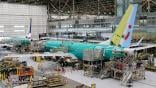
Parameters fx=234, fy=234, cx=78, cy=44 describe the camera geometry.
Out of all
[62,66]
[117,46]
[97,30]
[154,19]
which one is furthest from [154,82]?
[97,30]

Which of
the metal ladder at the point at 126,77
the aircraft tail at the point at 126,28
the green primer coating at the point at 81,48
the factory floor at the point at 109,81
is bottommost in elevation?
the factory floor at the point at 109,81

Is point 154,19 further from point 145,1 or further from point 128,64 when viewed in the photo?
point 128,64

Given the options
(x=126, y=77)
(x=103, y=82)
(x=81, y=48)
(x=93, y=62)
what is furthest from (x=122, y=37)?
(x=81, y=48)

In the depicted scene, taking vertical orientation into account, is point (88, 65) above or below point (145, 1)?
below

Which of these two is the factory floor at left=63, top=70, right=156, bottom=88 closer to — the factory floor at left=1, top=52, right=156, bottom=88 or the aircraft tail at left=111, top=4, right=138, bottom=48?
the factory floor at left=1, top=52, right=156, bottom=88

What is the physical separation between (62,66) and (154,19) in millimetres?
17488

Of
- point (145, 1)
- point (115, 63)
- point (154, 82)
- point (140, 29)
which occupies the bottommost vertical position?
point (154, 82)

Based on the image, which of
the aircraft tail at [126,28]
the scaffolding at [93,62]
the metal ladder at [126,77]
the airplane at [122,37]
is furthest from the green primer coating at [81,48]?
the metal ladder at [126,77]

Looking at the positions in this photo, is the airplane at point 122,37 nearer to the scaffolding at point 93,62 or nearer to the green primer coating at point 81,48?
the green primer coating at point 81,48

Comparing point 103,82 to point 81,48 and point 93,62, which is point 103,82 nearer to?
point 93,62

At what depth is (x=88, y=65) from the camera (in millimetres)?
22484

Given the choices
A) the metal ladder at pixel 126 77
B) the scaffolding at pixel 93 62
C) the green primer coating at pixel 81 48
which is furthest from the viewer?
the green primer coating at pixel 81 48

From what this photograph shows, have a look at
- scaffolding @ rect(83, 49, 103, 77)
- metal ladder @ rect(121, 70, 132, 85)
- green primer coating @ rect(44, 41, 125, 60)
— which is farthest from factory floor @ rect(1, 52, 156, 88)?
green primer coating @ rect(44, 41, 125, 60)

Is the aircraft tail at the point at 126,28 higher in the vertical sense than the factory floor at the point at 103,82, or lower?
higher
